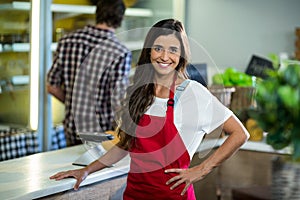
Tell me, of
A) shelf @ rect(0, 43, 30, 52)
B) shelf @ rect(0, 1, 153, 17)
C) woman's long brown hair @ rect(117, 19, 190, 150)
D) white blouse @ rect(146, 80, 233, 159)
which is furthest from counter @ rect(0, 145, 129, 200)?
shelf @ rect(0, 1, 153, 17)

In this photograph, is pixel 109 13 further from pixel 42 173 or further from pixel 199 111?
pixel 199 111

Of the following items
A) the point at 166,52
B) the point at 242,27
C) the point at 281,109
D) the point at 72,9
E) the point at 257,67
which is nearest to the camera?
the point at 281,109

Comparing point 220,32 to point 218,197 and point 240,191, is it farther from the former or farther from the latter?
point 240,191

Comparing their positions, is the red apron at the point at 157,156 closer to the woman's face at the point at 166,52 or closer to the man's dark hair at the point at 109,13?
the woman's face at the point at 166,52

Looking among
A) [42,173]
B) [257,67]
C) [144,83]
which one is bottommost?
[42,173]

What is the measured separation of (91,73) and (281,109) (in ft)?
6.60

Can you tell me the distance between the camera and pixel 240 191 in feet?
9.64

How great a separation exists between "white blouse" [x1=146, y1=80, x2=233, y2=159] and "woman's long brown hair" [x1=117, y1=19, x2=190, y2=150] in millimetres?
64

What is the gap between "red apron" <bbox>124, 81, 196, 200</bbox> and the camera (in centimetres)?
208

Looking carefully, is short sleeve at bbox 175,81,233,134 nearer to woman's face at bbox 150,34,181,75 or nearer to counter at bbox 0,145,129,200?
woman's face at bbox 150,34,181,75

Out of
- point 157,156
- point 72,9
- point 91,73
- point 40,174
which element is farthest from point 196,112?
point 72,9

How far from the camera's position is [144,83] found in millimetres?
2170

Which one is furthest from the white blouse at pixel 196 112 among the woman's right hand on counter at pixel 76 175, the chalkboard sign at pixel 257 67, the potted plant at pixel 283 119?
the chalkboard sign at pixel 257 67

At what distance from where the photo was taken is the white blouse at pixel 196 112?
207cm
